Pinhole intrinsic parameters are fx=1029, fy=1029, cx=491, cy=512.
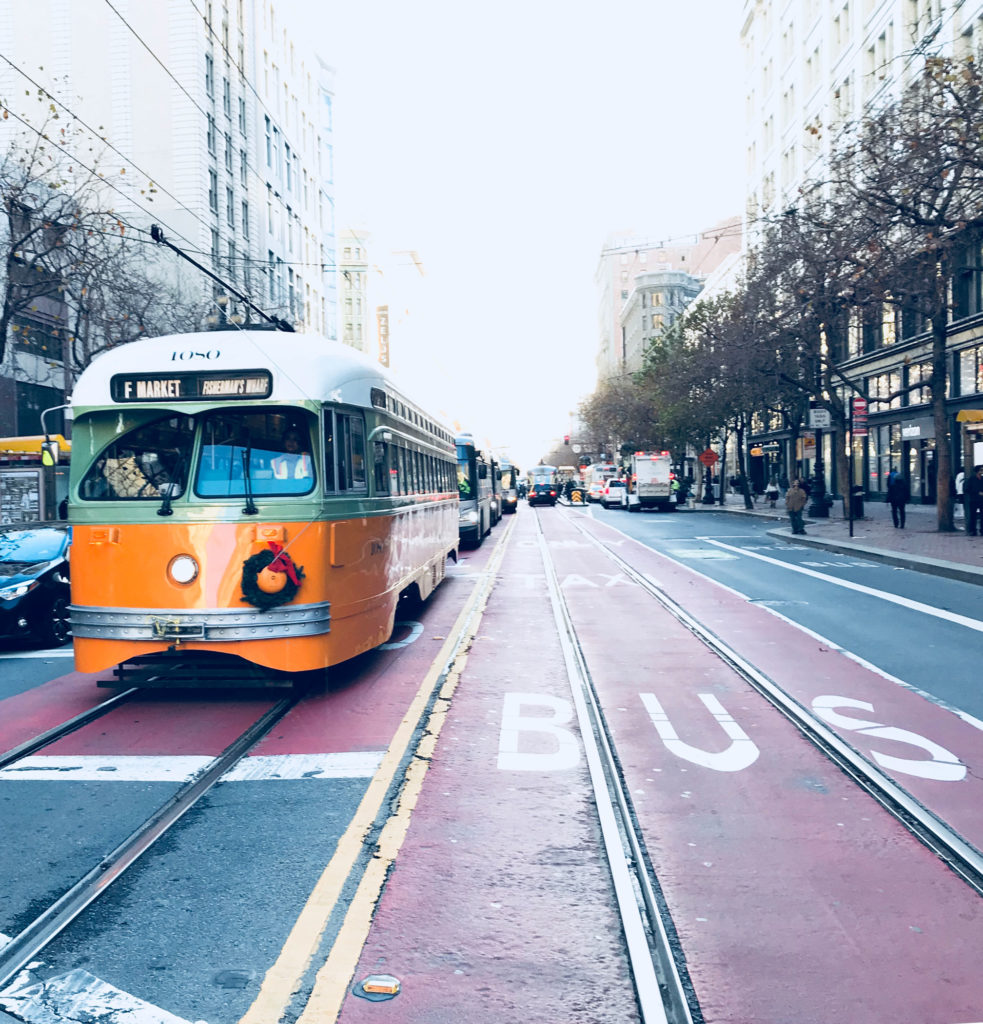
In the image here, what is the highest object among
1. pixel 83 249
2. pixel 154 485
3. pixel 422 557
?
pixel 83 249

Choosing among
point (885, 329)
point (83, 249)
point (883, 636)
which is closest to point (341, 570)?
point (883, 636)

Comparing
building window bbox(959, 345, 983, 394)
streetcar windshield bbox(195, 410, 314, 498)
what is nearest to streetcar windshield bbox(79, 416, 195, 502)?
streetcar windshield bbox(195, 410, 314, 498)

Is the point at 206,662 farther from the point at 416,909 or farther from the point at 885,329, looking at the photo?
the point at 885,329

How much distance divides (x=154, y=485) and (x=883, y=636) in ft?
26.5

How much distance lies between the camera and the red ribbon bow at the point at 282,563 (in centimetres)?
797

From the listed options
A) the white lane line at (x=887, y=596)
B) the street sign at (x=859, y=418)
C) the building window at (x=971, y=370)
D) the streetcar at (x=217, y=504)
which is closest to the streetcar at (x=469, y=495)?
the white lane line at (x=887, y=596)

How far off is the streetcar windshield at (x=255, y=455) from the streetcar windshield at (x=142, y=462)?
0.18 m

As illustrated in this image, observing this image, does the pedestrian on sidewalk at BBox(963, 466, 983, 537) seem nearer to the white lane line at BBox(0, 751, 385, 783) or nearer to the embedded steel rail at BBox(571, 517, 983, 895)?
the embedded steel rail at BBox(571, 517, 983, 895)

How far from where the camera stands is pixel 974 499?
2425 centimetres

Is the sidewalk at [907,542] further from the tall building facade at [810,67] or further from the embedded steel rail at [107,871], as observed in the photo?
the embedded steel rail at [107,871]

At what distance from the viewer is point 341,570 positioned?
850 cm

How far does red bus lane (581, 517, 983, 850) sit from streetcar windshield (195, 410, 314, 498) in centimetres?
446

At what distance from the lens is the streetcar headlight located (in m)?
8.00

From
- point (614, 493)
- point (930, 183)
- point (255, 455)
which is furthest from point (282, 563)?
point (614, 493)
